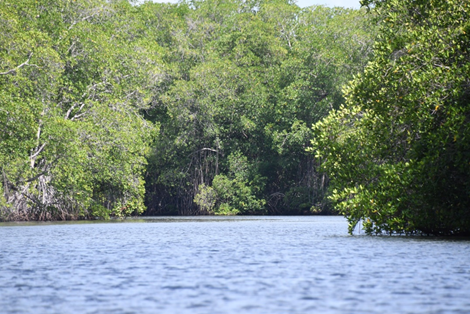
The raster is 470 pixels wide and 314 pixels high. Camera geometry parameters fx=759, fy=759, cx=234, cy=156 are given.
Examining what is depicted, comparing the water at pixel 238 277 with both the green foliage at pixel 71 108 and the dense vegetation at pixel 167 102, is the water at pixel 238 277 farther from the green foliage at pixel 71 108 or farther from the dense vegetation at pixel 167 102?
the dense vegetation at pixel 167 102

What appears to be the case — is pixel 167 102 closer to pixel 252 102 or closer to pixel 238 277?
pixel 252 102

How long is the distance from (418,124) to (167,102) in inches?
1265

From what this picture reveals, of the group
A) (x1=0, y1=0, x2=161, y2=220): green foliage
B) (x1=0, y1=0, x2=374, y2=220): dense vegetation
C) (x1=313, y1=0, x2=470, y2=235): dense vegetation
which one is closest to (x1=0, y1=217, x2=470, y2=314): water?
(x1=313, y1=0, x2=470, y2=235): dense vegetation

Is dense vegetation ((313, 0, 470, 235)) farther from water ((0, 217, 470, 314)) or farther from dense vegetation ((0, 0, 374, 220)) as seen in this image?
dense vegetation ((0, 0, 374, 220))

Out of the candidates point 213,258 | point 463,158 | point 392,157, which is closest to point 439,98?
point 463,158

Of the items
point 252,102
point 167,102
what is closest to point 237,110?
point 252,102

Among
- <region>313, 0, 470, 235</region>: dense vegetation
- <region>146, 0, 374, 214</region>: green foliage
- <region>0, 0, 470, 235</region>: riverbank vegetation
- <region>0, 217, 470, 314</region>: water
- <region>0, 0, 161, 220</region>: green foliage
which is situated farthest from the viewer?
<region>146, 0, 374, 214</region>: green foliage

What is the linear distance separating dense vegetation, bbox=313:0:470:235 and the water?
1368 millimetres

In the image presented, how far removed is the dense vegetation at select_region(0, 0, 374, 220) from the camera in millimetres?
35281

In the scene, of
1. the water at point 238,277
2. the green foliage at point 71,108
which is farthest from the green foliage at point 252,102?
the water at point 238,277

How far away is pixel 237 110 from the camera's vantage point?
5331cm

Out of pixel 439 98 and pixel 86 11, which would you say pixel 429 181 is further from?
pixel 86 11

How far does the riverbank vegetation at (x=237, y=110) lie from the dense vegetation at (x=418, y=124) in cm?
5

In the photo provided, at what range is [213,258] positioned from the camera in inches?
601
